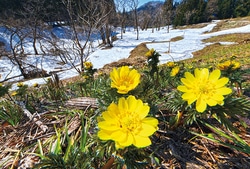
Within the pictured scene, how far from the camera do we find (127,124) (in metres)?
0.67

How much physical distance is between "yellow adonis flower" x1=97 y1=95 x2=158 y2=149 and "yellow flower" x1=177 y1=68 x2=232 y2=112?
23cm

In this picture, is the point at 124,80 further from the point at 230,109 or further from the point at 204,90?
the point at 230,109

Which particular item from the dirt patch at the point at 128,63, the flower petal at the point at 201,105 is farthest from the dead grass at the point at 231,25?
the flower petal at the point at 201,105

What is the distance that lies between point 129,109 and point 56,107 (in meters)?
Answer: 1.03

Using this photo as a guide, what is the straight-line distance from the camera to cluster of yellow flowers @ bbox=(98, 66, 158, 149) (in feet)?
1.99

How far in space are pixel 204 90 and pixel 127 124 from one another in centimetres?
44

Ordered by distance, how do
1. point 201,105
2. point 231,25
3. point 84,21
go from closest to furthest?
point 201,105 < point 84,21 < point 231,25

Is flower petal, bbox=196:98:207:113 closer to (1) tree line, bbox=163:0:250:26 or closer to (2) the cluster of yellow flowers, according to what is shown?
(2) the cluster of yellow flowers

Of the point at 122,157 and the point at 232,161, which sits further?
the point at 232,161

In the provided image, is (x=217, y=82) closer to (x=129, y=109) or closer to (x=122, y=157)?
(x=129, y=109)

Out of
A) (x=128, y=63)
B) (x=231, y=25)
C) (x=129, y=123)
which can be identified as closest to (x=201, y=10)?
(x=231, y=25)

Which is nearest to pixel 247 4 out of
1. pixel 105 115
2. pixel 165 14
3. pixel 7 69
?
pixel 165 14

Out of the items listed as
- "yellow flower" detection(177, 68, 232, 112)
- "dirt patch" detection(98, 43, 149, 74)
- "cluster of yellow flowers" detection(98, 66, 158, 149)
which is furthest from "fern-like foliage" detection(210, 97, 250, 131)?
"dirt patch" detection(98, 43, 149, 74)

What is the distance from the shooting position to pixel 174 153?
99cm
